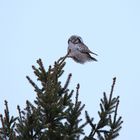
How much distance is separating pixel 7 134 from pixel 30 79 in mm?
924

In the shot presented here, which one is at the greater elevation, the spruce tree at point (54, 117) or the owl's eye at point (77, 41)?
the owl's eye at point (77, 41)

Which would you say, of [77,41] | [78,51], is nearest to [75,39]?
[77,41]

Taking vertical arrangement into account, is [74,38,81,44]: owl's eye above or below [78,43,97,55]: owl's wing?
above

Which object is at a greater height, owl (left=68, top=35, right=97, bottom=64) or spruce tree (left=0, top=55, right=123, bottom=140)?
owl (left=68, top=35, right=97, bottom=64)

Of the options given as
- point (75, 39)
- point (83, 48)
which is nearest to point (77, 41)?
point (75, 39)

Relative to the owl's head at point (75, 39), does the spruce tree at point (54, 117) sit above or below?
below

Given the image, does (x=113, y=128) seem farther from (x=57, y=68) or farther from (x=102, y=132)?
(x=57, y=68)

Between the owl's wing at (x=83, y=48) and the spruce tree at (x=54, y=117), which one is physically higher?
the owl's wing at (x=83, y=48)

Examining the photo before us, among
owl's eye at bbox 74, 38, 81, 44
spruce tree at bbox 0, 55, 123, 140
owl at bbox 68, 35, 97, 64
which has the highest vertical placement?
owl's eye at bbox 74, 38, 81, 44

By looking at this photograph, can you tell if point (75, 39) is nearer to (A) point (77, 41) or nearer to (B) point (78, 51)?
(A) point (77, 41)

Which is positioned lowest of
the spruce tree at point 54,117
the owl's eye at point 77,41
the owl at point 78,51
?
the spruce tree at point 54,117

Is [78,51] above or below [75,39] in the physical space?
below

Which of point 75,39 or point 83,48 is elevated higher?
point 75,39

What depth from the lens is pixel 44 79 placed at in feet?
23.8
